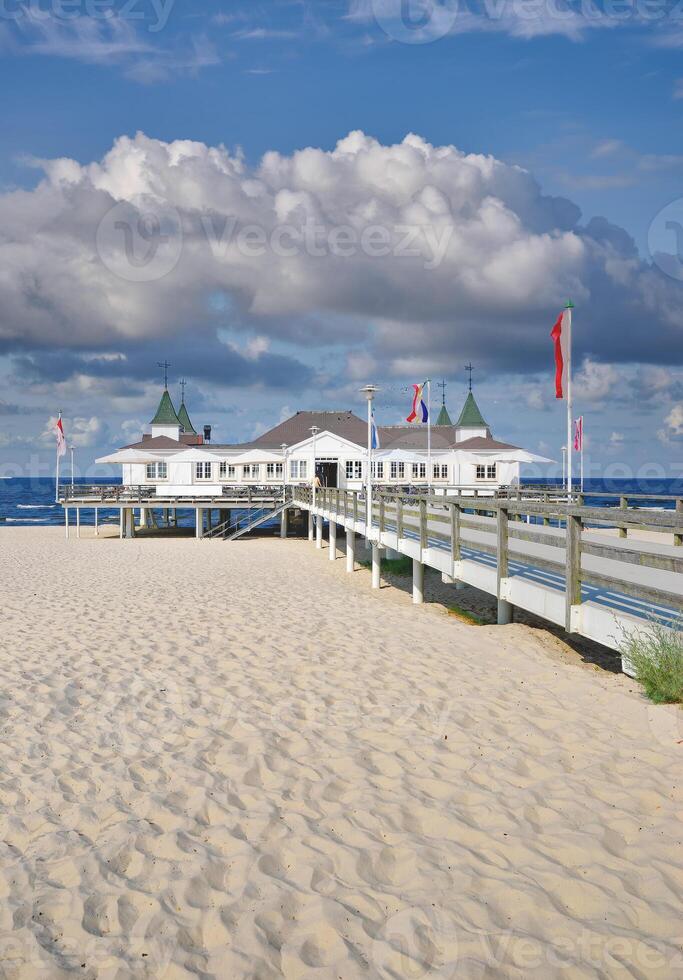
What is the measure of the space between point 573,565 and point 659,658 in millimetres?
1138

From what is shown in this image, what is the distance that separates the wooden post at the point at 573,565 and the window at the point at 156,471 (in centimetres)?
3885

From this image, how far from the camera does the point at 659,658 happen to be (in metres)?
6.18

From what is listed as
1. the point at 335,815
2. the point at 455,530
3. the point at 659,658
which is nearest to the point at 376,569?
the point at 455,530

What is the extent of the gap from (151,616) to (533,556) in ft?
23.0

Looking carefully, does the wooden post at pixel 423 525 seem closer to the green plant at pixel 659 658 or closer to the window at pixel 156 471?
the green plant at pixel 659 658

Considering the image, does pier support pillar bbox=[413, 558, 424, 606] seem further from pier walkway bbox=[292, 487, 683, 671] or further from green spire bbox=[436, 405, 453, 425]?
green spire bbox=[436, 405, 453, 425]

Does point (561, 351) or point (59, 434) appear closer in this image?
point (561, 351)

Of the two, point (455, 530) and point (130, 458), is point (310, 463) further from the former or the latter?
point (455, 530)

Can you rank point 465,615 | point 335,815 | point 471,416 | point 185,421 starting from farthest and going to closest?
point 185,421 < point 471,416 < point 465,615 < point 335,815

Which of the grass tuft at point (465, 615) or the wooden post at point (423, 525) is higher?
the wooden post at point (423, 525)

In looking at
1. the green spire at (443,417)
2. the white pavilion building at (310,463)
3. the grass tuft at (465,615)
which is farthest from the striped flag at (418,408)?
the green spire at (443,417)

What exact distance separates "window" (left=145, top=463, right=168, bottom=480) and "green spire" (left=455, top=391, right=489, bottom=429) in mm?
21781

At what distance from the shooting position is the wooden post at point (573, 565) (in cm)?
695

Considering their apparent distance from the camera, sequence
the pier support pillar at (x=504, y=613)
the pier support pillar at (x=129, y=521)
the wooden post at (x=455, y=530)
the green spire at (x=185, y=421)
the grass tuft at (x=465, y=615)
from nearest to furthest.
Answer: the wooden post at (x=455, y=530), the pier support pillar at (x=504, y=613), the grass tuft at (x=465, y=615), the pier support pillar at (x=129, y=521), the green spire at (x=185, y=421)
